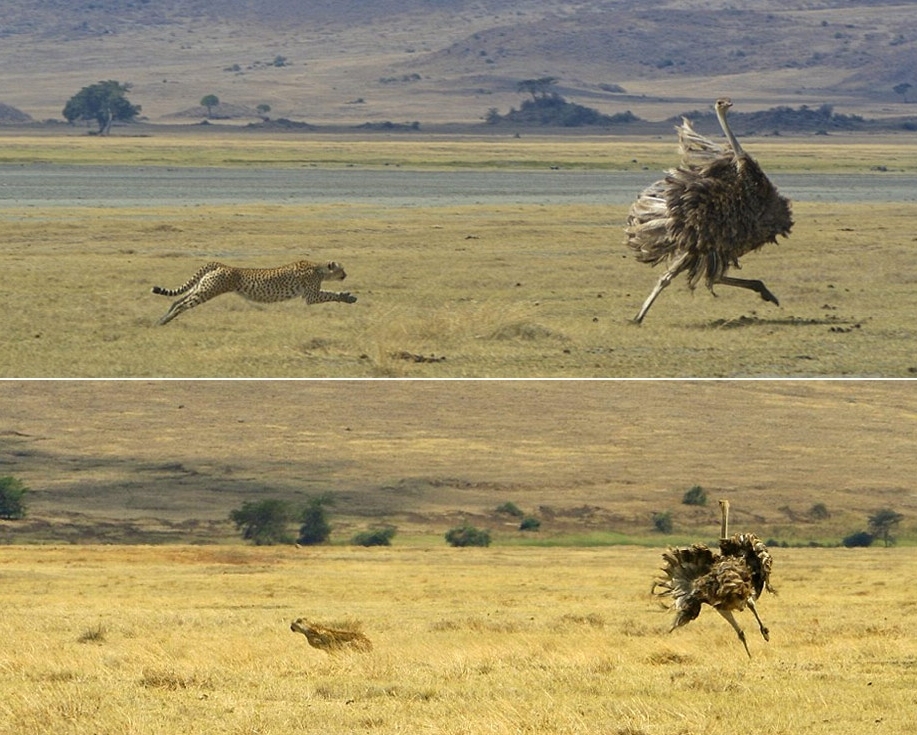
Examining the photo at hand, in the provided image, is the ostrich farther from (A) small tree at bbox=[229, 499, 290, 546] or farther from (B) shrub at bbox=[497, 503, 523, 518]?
(B) shrub at bbox=[497, 503, 523, 518]

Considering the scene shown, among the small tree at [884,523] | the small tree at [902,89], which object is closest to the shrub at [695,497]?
the small tree at [884,523]

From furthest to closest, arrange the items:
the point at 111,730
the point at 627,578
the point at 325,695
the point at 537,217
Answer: the point at 537,217, the point at 627,578, the point at 325,695, the point at 111,730

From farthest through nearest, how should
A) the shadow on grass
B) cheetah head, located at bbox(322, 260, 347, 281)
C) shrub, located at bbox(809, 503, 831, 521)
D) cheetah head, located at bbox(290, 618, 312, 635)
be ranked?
1. shrub, located at bbox(809, 503, 831, 521)
2. cheetah head, located at bbox(322, 260, 347, 281)
3. the shadow on grass
4. cheetah head, located at bbox(290, 618, 312, 635)

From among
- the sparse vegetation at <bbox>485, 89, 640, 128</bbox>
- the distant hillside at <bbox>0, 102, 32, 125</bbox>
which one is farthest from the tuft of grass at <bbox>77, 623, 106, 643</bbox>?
the distant hillside at <bbox>0, 102, 32, 125</bbox>

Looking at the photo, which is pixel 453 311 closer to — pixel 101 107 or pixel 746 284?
pixel 746 284

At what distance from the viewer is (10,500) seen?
2815 inches

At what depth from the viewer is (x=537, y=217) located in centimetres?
4406

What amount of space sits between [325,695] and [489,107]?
165 m

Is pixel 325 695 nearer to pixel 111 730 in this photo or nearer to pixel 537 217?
pixel 111 730

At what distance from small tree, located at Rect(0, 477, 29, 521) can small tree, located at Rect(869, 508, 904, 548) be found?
112 ft

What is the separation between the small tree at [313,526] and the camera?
67625 millimetres

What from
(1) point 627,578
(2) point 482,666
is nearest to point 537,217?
(1) point 627,578

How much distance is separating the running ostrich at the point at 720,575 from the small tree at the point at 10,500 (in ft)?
204

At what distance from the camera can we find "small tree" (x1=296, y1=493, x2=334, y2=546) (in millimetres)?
67625
